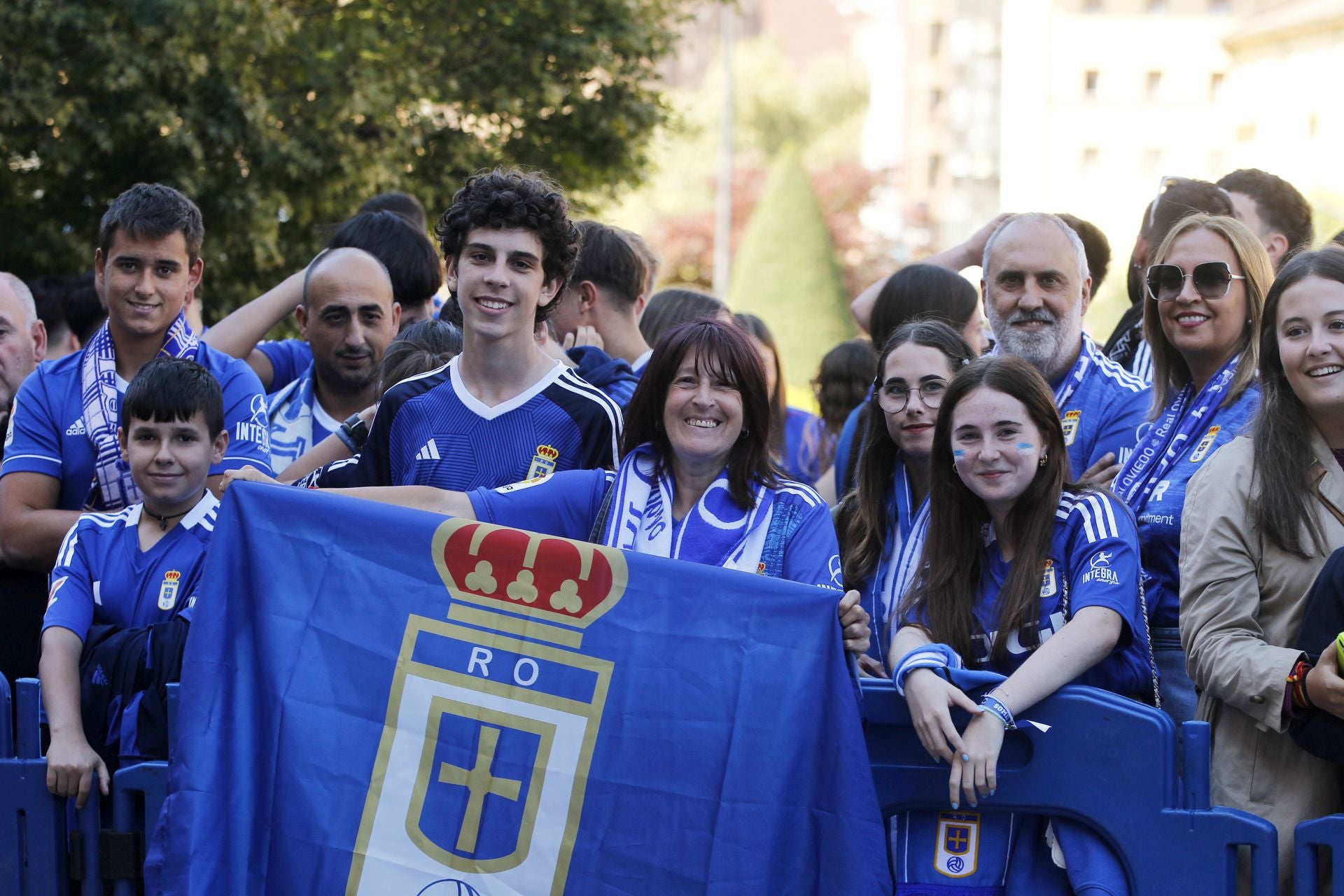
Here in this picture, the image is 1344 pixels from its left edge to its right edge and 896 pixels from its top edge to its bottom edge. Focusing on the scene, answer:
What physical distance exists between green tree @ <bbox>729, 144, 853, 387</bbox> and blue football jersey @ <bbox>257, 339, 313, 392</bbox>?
32703mm

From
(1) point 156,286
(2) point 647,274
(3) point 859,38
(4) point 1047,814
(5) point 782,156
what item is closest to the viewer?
(4) point 1047,814

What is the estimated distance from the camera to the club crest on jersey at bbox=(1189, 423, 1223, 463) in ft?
14.3

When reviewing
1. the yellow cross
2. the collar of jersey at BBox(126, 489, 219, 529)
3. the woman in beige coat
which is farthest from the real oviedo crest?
the woman in beige coat

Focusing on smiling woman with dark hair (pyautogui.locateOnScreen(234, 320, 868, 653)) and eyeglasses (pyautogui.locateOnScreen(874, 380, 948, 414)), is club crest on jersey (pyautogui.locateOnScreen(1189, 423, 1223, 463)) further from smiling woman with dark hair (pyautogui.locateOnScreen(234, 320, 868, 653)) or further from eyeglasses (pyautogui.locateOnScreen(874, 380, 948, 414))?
smiling woman with dark hair (pyautogui.locateOnScreen(234, 320, 868, 653))

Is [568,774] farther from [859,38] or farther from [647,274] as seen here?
[859,38]

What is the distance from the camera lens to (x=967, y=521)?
3.93 m

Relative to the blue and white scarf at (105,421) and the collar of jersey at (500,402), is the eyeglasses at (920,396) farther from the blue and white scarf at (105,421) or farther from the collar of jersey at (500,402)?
the blue and white scarf at (105,421)

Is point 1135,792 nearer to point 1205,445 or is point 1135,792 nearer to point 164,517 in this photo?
point 1205,445

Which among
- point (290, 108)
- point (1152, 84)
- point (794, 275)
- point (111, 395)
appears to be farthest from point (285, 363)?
point (1152, 84)

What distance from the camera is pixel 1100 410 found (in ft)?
16.1

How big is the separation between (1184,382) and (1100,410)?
286 millimetres

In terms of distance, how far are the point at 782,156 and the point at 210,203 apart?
34.0 meters

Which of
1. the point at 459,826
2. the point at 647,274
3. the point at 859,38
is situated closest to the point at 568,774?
the point at 459,826

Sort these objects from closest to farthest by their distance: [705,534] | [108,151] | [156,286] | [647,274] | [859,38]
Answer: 1. [705,534]
2. [156,286]
3. [647,274]
4. [108,151]
5. [859,38]
